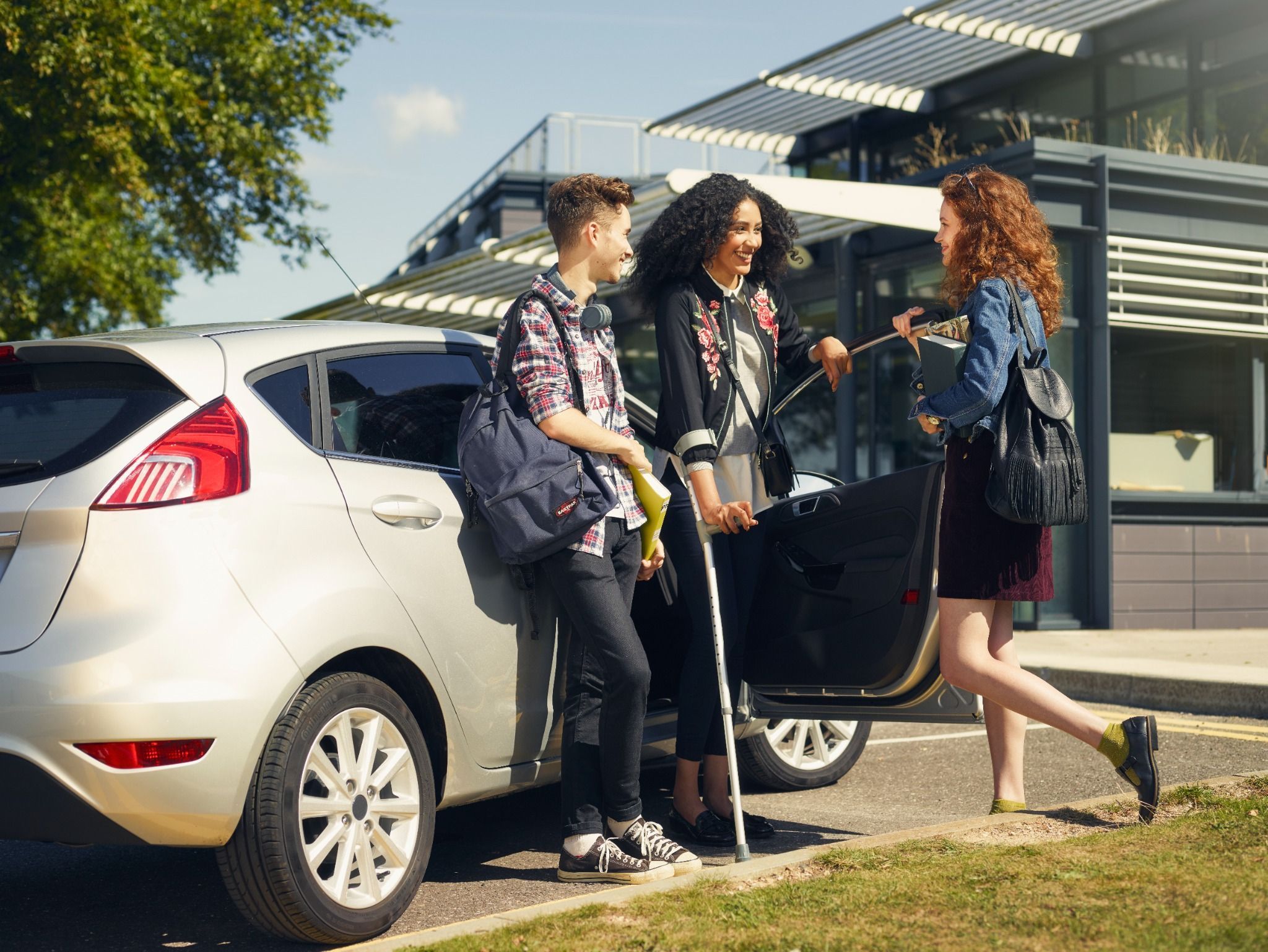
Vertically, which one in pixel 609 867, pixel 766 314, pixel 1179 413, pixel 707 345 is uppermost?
pixel 1179 413

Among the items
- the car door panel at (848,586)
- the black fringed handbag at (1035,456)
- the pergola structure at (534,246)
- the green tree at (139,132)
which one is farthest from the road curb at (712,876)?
the green tree at (139,132)

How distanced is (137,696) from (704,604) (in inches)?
76.9

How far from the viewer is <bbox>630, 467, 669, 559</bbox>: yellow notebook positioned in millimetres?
4242

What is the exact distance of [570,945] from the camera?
3160 mm

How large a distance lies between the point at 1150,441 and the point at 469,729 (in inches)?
384

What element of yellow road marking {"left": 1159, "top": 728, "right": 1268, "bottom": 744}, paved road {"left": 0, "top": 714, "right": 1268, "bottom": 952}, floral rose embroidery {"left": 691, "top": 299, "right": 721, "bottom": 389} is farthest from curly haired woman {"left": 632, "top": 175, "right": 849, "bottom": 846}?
yellow road marking {"left": 1159, "top": 728, "right": 1268, "bottom": 744}

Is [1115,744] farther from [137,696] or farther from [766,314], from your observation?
[137,696]

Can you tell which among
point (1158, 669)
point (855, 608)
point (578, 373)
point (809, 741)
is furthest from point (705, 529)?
point (1158, 669)

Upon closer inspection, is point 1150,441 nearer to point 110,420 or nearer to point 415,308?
point 415,308

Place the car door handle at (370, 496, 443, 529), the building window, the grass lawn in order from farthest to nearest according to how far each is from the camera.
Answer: the building window, the car door handle at (370, 496, 443, 529), the grass lawn

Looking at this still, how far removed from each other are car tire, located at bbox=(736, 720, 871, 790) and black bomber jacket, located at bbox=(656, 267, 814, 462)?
4.58ft

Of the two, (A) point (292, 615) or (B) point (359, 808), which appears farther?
(B) point (359, 808)

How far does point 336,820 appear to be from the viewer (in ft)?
11.6

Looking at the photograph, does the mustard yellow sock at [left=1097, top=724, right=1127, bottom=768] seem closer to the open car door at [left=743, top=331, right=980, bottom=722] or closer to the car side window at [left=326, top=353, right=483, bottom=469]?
the open car door at [left=743, top=331, right=980, bottom=722]
